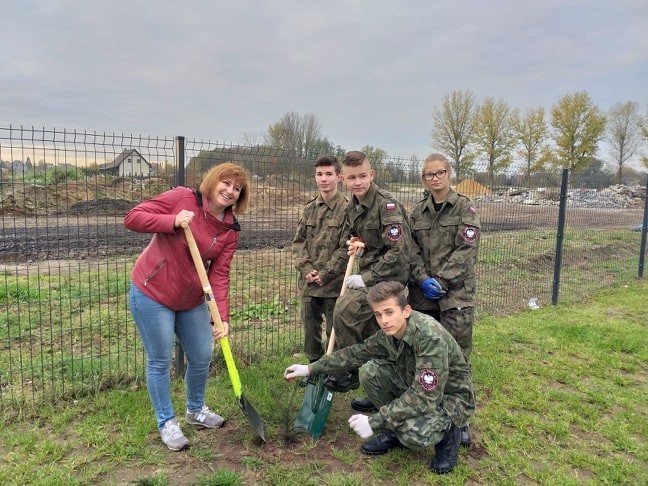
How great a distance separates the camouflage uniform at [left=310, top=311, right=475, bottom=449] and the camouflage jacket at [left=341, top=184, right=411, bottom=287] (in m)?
0.50

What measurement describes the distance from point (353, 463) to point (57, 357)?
132 inches

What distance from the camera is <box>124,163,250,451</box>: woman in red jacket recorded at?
292 centimetres

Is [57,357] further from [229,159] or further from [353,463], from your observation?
[353,463]

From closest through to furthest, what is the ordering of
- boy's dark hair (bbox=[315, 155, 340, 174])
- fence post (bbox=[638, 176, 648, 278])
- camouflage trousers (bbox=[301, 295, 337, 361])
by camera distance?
1. boy's dark hair (bbox=[315, 155, 340, 174])
2. camouflage trousers (bbox=[301, 295, 337, 361])
3. fence post (bbox=[638, 176, 648, 278])

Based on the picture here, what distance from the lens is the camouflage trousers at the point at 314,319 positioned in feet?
13.1

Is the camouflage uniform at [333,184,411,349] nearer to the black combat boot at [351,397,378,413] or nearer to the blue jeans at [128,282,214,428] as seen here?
the black combat boot at [351,397,378,413]

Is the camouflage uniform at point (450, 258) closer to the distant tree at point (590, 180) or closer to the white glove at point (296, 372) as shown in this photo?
the white glove at point (296, 372)

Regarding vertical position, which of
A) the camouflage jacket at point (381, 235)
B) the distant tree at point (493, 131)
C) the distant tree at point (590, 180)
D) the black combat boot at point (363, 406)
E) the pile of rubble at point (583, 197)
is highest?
the distant tree at point (493, 131)

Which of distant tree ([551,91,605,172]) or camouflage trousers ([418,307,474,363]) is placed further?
distant tree ([551,91,605,172])

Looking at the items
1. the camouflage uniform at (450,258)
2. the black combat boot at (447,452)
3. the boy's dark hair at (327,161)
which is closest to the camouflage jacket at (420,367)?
the black combat boot at (447,452)

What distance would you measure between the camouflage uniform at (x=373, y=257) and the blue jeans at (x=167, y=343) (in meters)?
1.00

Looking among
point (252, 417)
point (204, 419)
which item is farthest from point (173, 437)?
point (252, 417)

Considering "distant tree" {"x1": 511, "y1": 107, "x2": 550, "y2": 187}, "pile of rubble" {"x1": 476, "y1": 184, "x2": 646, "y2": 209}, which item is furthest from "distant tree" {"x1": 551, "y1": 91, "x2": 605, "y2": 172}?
"pile of rubble" {"x1": 476, "y1": 184, "x2": 646, "y2": 209}

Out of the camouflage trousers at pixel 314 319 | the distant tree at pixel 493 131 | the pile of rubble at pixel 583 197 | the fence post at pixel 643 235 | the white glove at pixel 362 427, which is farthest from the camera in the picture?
the distant tree at pixel 493 131
